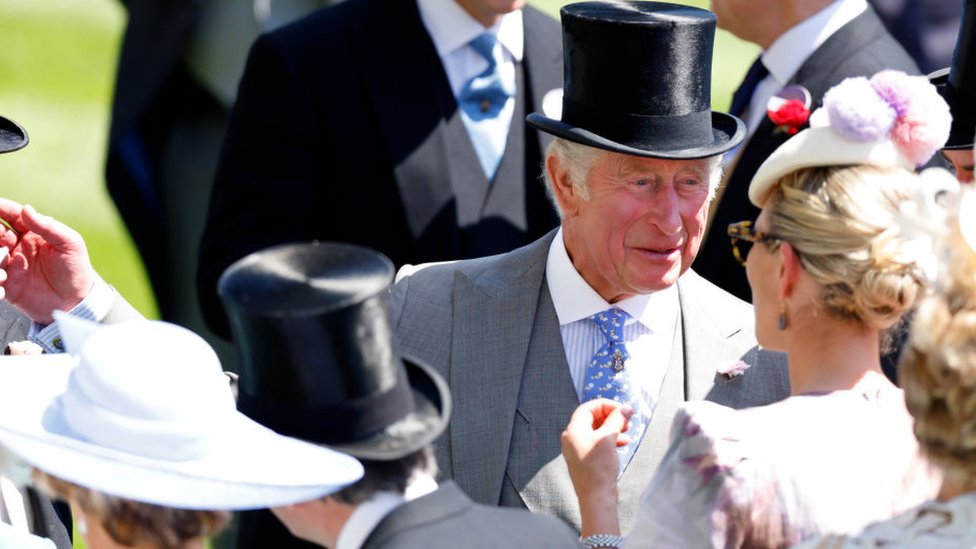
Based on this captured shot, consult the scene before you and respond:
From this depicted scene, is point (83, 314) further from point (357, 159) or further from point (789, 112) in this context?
point (789, 112)

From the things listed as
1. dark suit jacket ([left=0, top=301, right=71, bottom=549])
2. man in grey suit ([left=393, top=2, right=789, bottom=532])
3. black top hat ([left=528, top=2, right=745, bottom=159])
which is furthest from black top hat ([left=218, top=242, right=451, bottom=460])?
black top hat ([left=528, top=2, right=745, bottom=159])

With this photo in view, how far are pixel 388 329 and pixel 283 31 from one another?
2.23 meters

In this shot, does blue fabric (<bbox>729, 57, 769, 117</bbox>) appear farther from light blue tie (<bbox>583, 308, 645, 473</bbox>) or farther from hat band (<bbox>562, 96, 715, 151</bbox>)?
light blue tie (<bbox>583, 308, 645, 473</bbox>)

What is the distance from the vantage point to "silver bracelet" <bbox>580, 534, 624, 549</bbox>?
10.6 ft

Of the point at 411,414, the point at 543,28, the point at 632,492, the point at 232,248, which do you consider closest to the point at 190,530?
the point at 411,414

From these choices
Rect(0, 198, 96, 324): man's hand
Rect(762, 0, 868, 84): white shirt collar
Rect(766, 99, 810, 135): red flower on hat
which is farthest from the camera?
Rect(762, 0, 868, 84): white shirt collar

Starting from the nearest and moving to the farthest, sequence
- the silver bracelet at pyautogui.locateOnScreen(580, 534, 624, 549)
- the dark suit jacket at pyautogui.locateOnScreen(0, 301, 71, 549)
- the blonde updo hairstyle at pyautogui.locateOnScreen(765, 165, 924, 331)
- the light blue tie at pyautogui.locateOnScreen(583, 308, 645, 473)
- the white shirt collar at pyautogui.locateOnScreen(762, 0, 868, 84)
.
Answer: the blonde updo hairstyle at pyautogui.locateOnScreen(765, 165, 924, 331)
the silver bracelet at pyautogui.locateOnScreen(580, 534, 624, 549)
the dark suit jacket at pyautogui.locateOnScreen(0, 301, 71, 549)
the light blue tie at pyautogui.locateOnScreen(583, 308, 645, 473)
the white shirt collar at pyautogui.locateOnScreen(762, 0, 868, 84)

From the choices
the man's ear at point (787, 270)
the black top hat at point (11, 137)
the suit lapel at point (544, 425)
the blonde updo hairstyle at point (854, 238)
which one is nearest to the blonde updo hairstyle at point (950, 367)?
→ the blonde updo hairstyle at point (854, 238)

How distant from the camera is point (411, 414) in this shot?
2695mm

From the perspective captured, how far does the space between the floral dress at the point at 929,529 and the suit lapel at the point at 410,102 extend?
7.75 feet

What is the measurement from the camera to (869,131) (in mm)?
3027

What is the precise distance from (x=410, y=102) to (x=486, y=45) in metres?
0.28

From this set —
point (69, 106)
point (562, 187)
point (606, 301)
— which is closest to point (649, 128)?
point (562, 187)

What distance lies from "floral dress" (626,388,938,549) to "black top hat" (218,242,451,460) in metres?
0.49
